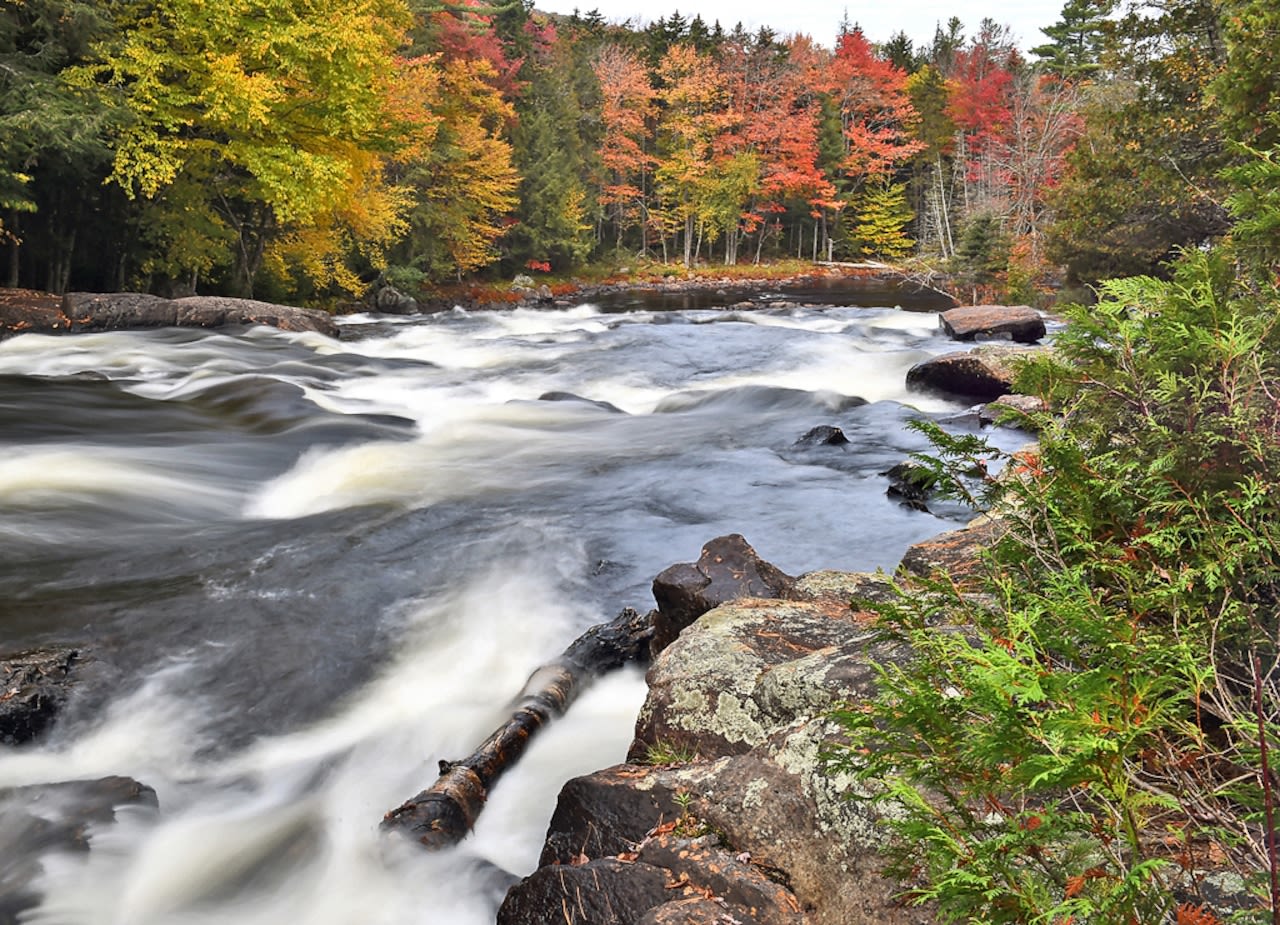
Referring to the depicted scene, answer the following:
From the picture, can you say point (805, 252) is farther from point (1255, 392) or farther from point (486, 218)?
point (1255, 392)

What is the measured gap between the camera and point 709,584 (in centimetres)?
529

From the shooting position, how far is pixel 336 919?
12.6 feet

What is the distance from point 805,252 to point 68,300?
47.3 m

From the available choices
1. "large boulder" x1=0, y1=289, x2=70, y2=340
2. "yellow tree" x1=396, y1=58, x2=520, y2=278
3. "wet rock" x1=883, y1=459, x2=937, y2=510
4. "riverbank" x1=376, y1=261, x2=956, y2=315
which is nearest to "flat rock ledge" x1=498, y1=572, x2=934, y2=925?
"wet rock" x1=883, y1=459, x2=937, y2=510

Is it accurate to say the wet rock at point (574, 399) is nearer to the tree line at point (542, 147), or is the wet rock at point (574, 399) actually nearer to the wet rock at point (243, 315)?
the wet rock at point (243, 315)

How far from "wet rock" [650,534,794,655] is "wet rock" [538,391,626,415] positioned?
8836 mm

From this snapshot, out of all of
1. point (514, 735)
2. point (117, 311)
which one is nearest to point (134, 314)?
point (117, 311)

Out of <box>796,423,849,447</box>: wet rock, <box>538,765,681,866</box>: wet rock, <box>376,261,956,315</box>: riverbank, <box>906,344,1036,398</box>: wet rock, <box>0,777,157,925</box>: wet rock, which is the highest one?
<box>376,261,956,315</box>: riverbank

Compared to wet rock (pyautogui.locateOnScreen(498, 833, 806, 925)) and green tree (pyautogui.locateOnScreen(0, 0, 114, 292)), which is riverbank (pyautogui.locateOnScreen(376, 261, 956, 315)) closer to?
green tree (pyautogui.locateOnScreen(0, 0, 114, 292))

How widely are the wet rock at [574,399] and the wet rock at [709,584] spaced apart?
884cm

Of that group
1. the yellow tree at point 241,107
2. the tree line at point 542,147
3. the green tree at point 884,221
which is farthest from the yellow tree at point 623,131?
the yellow tree at point 241,107

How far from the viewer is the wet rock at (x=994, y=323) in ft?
63.2

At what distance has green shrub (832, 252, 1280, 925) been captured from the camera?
1517mm

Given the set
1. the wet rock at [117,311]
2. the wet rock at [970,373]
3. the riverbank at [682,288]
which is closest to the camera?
the wet rock at [970,373]
